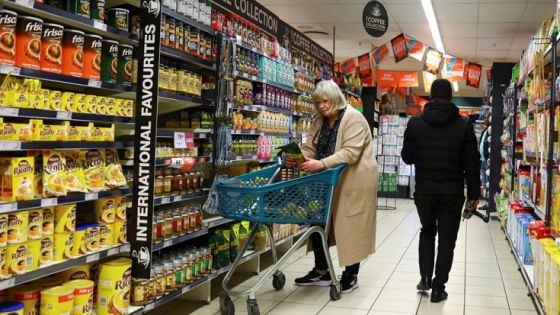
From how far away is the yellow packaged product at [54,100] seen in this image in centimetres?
271

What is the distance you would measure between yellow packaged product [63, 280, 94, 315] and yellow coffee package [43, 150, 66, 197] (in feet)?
1.59

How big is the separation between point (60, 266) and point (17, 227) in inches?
12.7

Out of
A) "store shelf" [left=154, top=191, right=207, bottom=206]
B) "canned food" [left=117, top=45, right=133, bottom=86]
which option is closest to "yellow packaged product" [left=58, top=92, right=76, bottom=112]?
"canned food" [left=117, top=45, right=133, bottom=86]

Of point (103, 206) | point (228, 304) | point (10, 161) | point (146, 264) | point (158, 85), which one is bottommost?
point (228, 304)

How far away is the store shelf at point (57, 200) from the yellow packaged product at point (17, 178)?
1.2 inches

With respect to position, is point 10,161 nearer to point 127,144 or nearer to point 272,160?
point 127,144

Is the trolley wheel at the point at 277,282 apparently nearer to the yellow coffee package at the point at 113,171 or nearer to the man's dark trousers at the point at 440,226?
the man's dark trousers at the point at 440,226

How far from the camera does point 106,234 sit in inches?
122

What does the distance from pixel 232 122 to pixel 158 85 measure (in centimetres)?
126

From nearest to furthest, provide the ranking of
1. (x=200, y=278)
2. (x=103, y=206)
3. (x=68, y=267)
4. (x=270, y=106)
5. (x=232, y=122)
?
(x=68, y=267) → (x=103, y=206) → (x=200, y=278) → (x=232, y=122) → (x=270, y=106)

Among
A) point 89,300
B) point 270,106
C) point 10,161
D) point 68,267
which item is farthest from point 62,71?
point 270,106

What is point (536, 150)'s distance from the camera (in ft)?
15.7

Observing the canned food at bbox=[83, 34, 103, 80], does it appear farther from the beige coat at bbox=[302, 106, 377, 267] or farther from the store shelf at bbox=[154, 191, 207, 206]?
the beige coat at bbox=[302, 106, 377, 267]

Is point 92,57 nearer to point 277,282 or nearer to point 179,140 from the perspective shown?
point 179,140
